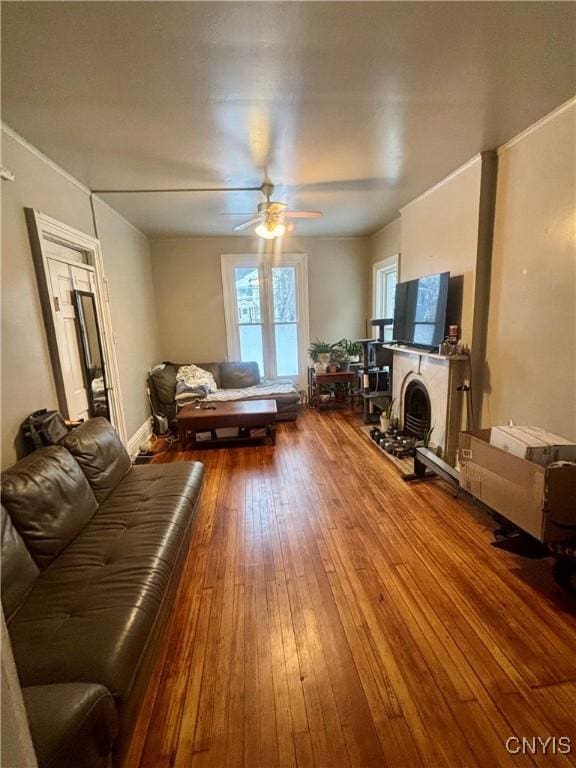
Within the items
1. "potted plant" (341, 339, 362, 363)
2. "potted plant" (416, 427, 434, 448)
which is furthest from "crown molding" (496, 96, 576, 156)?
"potted plant" (341, 339, 362, 363)

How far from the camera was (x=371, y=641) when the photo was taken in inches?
59.0

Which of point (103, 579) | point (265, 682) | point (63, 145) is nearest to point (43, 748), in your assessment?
point (103, 579)

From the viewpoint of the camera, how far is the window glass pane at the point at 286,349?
557 centimetres

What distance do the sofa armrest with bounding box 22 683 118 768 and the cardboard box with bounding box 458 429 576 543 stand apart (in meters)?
1.91

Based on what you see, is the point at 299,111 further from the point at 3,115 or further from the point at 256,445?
the point at 256,445

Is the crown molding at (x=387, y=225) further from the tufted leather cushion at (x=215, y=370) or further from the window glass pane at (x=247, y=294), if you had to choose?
the tufted leather cushion at (x=215, y=370)

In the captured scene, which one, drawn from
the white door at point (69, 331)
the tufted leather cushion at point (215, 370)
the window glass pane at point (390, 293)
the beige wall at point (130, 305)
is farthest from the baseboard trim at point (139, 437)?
the window glass pane at point (390, 293)

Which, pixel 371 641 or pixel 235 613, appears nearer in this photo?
pixel 371 641

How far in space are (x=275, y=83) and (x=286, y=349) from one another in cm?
408

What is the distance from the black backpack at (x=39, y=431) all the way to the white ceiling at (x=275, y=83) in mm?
1686

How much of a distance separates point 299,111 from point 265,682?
9.35 ft

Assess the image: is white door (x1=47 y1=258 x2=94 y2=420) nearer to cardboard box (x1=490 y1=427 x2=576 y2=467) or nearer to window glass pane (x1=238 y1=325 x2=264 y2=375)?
window glass pane (x1=238 y1=325 x2=264 y2=375)

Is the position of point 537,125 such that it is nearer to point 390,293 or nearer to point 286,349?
point 390,293

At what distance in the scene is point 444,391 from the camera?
306 centimetres
